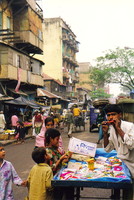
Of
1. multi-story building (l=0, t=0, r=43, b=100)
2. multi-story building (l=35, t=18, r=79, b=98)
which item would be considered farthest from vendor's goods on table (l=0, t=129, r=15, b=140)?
multi-story building (l=35, t=18, r=79, b=98)

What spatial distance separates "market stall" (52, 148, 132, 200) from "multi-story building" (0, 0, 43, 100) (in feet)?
64.9

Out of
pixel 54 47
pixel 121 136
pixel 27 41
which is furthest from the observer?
pixel 54 47

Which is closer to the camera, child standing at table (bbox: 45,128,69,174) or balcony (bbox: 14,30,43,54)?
child standing at table (bbox: 45,128,69,174)

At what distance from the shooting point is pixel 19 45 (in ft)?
93.7

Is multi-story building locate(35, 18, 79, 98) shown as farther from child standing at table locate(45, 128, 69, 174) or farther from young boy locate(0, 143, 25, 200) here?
young boy locate(0, 143, 25, 200)

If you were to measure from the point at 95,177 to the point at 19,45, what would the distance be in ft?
88.0

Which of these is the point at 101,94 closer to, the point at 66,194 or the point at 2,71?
the point at 2,71

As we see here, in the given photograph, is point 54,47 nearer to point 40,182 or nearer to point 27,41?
point 27,41

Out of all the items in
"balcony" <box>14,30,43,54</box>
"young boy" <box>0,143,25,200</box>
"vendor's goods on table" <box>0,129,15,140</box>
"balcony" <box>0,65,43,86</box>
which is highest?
"balcony" <box>14,30,43,54</box>

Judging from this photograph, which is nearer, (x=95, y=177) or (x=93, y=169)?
(x=95, y=177)

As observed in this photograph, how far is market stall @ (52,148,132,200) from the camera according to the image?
3.05 meters

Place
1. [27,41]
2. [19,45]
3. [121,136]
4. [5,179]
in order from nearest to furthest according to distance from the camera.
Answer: [121,136] → [5,179] → [27,41] → [19,45]

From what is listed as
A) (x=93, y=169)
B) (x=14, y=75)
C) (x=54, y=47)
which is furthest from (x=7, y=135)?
(x=54, y=47)

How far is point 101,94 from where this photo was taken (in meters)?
72.1
